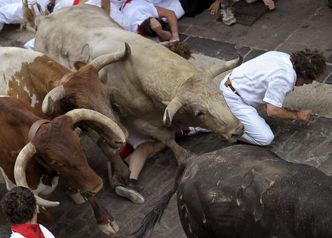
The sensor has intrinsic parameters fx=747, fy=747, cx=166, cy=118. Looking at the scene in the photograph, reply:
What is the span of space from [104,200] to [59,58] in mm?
1684

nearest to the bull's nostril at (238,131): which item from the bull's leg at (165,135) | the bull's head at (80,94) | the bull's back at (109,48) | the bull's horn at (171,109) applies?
the bull's horn at (171,109)

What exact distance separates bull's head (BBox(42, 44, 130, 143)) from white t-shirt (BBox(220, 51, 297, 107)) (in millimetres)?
1438

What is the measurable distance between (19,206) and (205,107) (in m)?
2.11

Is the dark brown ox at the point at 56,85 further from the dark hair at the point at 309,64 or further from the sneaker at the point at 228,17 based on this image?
the sneaker at the point at 228,17

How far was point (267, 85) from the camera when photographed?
23.9 ft

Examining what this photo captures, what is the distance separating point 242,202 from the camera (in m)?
5.07

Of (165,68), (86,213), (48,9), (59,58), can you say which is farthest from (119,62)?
(48,9)

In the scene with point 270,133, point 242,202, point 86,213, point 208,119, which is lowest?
point 86,213

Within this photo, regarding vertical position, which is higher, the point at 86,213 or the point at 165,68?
the point at 165,68

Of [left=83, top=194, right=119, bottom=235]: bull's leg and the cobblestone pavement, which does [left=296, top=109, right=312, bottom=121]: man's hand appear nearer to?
the cobblestone pavement

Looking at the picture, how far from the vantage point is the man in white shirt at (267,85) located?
715cm

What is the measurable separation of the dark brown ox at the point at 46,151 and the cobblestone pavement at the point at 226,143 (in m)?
0.46

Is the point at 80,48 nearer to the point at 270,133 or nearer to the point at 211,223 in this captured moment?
the point at 270,133

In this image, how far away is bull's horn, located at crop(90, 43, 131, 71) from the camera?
7102mm
